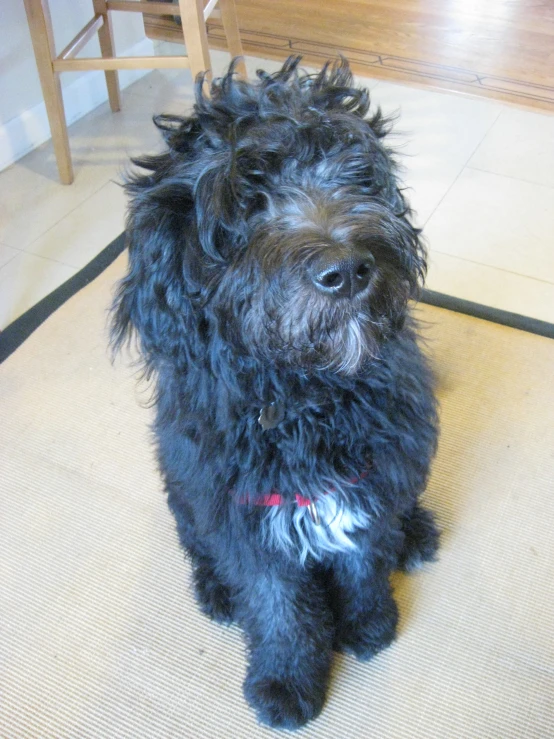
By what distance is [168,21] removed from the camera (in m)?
3.83

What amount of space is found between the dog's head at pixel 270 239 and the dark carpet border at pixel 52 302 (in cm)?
125

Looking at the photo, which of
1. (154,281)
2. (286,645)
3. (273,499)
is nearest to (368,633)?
(286,645)

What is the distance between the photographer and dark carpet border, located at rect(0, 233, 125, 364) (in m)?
2.09

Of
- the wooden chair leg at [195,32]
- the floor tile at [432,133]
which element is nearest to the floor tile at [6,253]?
the wooden chair leg at [195,32]

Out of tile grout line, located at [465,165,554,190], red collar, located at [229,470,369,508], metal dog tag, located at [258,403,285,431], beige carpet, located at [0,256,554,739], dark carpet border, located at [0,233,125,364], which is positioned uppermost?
metal dog tag, located at [258,403,285,431]

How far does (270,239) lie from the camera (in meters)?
0.87

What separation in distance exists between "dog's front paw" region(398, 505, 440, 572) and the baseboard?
2.33 metres

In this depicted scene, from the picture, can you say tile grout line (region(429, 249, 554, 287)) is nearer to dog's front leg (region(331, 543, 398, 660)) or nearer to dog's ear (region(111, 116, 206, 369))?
dog's front leg (region(331, 543, 398, 660))

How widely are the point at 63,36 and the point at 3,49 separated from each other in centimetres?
36

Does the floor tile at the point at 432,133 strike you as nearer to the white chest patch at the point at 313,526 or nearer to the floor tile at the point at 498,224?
the floor tile at the point at 498,224

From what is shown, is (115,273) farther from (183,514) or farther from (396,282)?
(396,282)

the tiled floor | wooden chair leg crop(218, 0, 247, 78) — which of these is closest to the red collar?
the tiled floor

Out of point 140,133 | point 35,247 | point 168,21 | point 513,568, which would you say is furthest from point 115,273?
point 168,21

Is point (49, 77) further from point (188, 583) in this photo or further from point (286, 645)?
point (286, 645)
